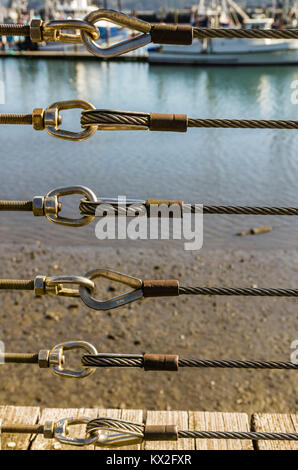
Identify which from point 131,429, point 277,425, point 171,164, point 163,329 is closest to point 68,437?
point 131,429

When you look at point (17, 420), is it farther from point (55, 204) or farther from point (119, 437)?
point (55, 204)

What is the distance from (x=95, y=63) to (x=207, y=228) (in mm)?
32111

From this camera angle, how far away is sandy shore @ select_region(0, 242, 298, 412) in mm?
4055

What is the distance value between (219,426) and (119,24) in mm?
1896

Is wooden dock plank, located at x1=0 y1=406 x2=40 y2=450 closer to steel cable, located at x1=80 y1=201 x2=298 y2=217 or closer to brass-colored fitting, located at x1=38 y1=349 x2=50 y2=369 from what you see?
brass-colored fitting, located at x1=38 y1=349 x2=50 y2=369

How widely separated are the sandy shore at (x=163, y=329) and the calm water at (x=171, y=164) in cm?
98

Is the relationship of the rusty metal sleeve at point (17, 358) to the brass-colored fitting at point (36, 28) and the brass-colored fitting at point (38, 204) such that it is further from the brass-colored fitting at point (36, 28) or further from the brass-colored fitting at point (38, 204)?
the brass-colored fitting at point (36, 28)

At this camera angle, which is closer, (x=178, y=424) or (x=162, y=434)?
(x=162, y=434)

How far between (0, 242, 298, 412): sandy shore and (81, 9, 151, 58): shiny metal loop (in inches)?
119

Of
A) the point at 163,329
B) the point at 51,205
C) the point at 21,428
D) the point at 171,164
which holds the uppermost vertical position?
the point at 171,164

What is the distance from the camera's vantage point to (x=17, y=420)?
101 inches

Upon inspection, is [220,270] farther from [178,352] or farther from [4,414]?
[4,414]

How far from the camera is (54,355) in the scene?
1.72 m

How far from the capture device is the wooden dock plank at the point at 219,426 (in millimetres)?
2428
